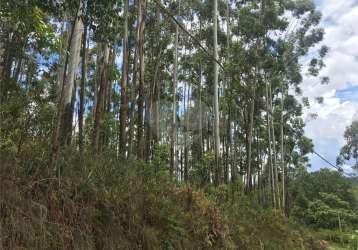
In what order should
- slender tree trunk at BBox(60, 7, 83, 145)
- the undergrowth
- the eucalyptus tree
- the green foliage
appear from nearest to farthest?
1. the undergrowth
2. slender tree trunk at BBox(60, 7, 83, 145)
3. the green foliage
4. the eucalyptus tree

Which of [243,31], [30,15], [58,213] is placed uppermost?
[243,31]

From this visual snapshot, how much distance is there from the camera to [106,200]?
536 cm

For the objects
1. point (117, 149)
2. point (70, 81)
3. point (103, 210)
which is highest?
point (70, 81)

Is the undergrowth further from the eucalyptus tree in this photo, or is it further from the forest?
the eucalyptus tree

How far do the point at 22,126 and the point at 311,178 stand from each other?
32147 mm

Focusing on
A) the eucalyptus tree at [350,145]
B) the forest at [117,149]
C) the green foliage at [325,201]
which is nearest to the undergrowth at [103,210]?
the forest at [117,149]

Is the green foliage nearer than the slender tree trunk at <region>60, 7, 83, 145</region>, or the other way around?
the slender tree trunk at <region>60, 7, 83, 145</region>

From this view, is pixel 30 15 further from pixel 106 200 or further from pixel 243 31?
pixel 243 31

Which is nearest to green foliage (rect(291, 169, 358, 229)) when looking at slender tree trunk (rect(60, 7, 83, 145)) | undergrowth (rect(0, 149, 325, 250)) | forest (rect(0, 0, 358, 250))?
forest (rect(0, 0, 358, 250))

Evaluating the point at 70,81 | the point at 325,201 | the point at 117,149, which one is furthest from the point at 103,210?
the point at 325,201

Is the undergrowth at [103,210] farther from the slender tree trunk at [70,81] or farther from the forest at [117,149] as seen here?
the slender tree trunk at [70,81]

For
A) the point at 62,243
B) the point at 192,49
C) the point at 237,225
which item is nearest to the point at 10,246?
the point at 62,243

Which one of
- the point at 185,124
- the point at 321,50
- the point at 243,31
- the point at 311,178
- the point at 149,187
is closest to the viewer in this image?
the point at 149,187

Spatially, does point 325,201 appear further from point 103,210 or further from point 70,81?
point 103,210
